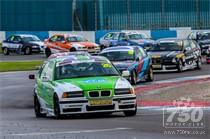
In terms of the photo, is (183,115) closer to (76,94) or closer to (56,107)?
(76,94)

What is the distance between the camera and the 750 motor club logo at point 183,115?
13.2 metres

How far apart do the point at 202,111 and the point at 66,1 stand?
162 feet

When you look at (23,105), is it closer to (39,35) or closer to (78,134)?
(78,134)

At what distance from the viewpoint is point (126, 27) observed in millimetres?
47406

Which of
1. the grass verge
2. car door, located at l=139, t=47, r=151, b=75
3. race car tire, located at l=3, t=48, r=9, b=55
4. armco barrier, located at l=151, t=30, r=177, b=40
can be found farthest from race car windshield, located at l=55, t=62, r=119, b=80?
race car tire, located at l=3, t=48, r=9, b=55

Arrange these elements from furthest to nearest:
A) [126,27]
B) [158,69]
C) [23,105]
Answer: [126,27] → [158,69] → [23,105]

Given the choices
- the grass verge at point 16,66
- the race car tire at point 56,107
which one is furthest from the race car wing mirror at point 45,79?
the grass verge at point 16,66

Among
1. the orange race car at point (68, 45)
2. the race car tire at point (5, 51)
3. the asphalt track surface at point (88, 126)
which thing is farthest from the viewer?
the race car tire at point (5, 51)

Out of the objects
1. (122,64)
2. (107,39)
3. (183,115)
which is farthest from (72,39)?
(183,115)

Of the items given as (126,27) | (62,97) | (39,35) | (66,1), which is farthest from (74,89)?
(66,1)

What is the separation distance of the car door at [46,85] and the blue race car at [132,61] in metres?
7.81

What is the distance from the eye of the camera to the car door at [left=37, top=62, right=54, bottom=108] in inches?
631

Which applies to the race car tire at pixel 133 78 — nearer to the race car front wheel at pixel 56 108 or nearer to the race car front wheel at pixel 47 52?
the race car front wheel at pixel 56 108

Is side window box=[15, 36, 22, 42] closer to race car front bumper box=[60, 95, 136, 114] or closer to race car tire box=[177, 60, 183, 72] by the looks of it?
race car tire box=[177, 60, 183, 72]
